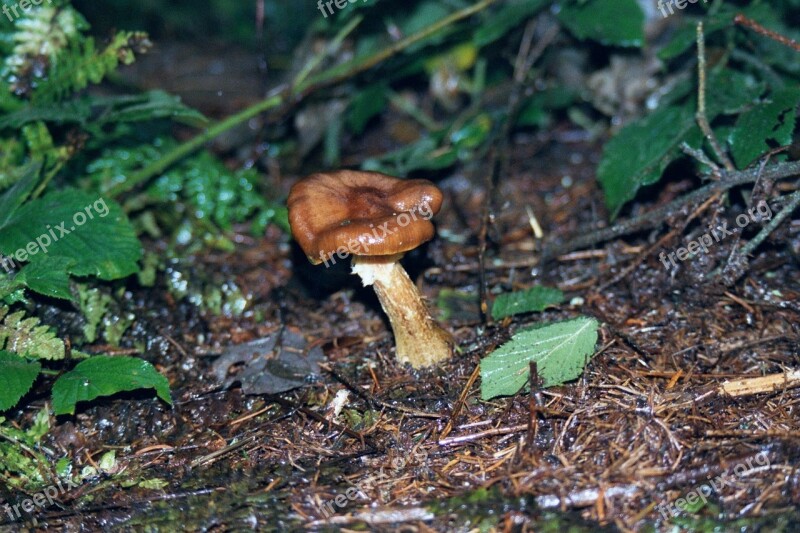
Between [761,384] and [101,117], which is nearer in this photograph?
[761,384]

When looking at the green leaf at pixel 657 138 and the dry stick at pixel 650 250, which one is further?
the green leaf at pixel 657 138

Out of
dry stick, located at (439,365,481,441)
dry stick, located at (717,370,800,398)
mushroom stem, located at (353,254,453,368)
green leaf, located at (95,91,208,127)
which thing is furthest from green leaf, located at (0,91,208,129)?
dry stick, located at (717,370,800,398)

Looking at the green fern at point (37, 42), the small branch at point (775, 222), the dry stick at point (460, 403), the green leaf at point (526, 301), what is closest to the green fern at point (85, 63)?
the green fern at point (37, 42)

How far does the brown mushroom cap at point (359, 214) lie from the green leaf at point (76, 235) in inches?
41.8

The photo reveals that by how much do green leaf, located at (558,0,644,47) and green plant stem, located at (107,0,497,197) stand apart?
599mm

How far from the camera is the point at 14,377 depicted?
9.35 ft

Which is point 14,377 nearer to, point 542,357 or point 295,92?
point 542,357

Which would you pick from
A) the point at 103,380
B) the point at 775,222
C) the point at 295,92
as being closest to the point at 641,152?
the point at 775,222

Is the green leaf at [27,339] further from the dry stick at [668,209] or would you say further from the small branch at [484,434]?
the dry stick at [668,209]

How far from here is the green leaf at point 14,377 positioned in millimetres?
2777

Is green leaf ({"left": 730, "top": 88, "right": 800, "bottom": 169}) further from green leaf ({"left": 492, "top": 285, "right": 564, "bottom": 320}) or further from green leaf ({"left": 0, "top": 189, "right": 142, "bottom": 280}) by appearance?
green leaf ({"left": 0, "top": 189, "right": 142, "bottom": 280})

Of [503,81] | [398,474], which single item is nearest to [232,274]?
[398,474]

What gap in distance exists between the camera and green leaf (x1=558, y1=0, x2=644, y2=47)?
425 centimetres

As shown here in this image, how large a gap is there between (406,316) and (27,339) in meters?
1.78
